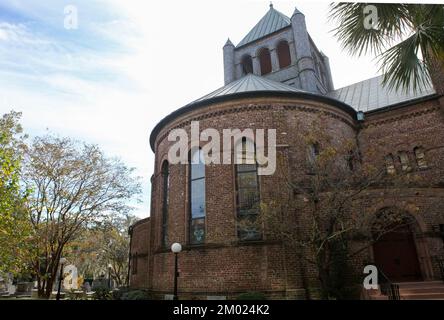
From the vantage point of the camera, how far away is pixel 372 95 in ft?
61.6

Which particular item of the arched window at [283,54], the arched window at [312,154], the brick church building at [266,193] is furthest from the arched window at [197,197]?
the arched window at [283,54]

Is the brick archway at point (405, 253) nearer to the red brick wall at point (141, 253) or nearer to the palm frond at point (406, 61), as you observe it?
the palm frond at point (406, 61)

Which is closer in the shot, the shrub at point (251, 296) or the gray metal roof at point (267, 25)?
the shrub at point (251, 296)

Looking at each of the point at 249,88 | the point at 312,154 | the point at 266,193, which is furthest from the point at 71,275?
the point at 312,154

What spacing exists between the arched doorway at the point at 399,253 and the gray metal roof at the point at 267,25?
19264 mm

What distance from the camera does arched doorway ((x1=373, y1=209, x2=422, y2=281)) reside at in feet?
36.6

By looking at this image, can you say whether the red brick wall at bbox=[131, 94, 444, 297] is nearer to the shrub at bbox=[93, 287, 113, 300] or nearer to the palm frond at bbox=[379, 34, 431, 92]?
the shrub at bbox=[93, 287, 113, 300]

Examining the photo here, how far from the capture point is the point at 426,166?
565 inches

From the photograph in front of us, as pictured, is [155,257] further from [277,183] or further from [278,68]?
[278,68]

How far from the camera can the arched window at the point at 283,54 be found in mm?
Result: 25234
